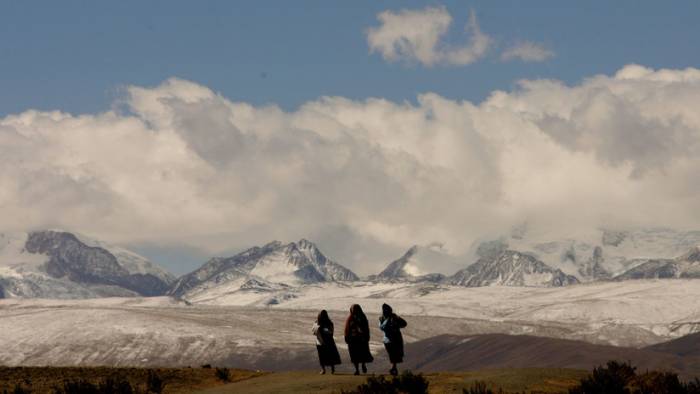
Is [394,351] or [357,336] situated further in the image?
[394,351]

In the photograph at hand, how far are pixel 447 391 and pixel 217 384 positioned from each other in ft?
41.3

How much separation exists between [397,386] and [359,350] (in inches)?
395

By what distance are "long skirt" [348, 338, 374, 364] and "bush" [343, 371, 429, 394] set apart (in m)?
8.83

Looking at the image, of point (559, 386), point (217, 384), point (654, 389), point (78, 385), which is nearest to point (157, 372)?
point (217, 384)

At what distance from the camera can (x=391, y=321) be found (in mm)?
45219

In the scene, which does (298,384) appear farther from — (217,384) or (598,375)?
(598,375)

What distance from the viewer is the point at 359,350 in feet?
150

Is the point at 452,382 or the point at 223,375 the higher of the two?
the point at 223,375

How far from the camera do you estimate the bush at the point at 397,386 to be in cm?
3506

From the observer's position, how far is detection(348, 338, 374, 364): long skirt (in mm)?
45409

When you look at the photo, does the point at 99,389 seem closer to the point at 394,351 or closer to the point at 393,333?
the point at 394,351

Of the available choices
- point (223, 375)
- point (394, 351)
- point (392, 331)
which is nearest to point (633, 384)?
point (394, 351)

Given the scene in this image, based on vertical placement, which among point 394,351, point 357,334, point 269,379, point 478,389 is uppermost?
point 357,334

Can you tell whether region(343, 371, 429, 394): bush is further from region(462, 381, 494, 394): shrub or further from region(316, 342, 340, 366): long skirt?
region(316, 342, 340, 366): long skirt
